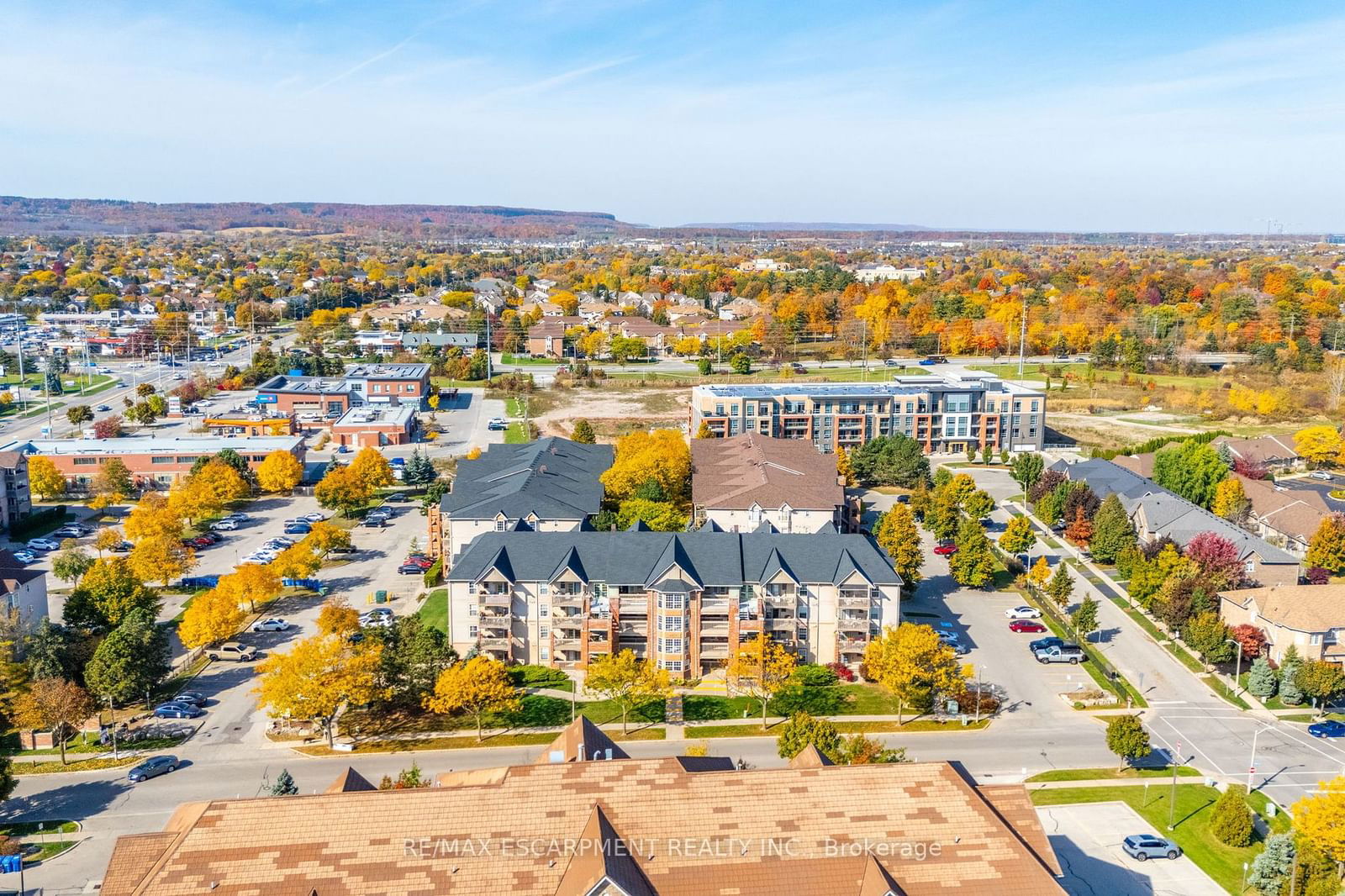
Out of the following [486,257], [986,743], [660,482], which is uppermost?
[486,257]

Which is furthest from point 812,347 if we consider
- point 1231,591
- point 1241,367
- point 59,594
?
point 59,594

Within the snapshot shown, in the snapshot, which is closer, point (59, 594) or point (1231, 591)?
point (1231, 591)

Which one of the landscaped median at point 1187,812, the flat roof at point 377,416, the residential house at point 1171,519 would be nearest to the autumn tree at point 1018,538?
the residential house at point 1171,519

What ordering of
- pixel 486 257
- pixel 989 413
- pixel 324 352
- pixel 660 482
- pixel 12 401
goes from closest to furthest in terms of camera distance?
1. pixel 660 482
2. pixel 989 413
3. pixel 12 401
4. pixel 324 352
5. pixel 486 257

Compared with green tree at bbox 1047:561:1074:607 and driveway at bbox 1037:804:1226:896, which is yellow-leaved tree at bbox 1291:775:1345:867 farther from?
green tree at bbox 1047:561:1074:607

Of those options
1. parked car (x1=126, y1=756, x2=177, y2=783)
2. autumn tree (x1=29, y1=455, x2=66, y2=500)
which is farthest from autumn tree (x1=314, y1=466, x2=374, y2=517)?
parked car (x1=126, y1=756, x2=177, y2=783)

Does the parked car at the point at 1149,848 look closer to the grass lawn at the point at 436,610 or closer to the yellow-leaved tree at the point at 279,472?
the grass lawn at the point at 436,610

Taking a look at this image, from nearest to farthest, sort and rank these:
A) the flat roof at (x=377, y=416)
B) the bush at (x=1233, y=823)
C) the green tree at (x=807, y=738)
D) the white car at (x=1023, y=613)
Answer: the bush at (x=1233, y=823), the green tree at (x=807, y=738), the white car at (x=1023, y=613), the flat roof at (x=377, y=416)

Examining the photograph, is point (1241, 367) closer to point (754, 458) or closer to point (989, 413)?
point (989, 413)
